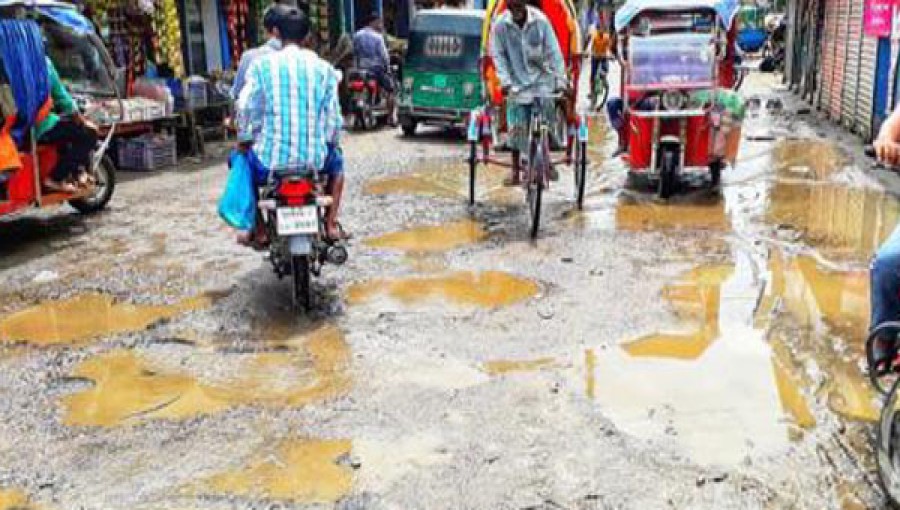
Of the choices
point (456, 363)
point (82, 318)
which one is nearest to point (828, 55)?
point (456, 363)

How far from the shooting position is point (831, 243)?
7.82 meters

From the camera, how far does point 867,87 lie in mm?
13188

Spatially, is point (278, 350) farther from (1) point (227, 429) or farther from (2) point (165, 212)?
(2) point (165, 212)

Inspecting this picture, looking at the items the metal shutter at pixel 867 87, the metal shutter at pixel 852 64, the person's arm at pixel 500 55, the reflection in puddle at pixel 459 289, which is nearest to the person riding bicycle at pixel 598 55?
the metal shutter at pixel 852 64

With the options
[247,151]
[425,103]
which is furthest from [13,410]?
[425,103]

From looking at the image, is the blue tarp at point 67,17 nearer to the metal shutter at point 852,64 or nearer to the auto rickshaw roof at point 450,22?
the auto rickshaw roof at point 450,22

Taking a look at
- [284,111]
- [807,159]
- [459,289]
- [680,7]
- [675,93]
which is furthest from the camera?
[807,159]

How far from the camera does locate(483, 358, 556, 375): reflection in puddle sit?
5.22 meters

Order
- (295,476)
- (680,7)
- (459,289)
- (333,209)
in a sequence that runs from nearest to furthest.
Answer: (295,476) → (333,209) → (459,289) → (680,7)

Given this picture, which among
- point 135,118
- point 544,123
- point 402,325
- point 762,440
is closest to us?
point 762,440

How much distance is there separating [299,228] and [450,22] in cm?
1015

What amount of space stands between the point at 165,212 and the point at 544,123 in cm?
398

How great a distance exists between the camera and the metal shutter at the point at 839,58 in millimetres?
14977

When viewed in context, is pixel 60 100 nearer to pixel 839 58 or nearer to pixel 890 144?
pixel 890 144
